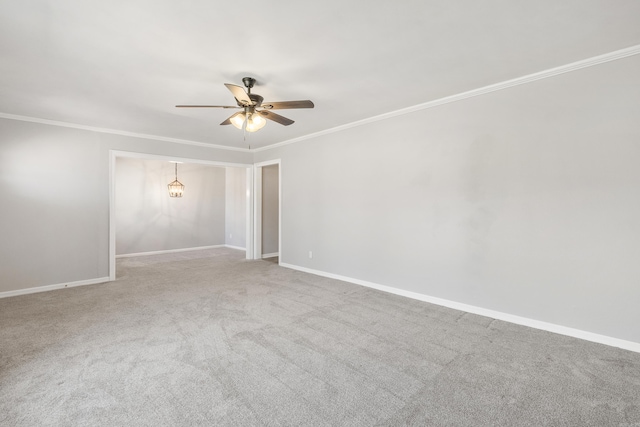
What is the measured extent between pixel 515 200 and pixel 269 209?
212 inches

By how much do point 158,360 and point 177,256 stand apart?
18.1ft

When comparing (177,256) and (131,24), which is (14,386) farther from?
(177,256)

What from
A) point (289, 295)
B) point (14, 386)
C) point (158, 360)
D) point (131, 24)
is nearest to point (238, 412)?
point (158, 360)

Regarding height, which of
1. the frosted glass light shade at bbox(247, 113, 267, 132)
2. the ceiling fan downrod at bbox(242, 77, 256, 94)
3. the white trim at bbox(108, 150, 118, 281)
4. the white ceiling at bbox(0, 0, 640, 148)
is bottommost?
the white trim at bbox(108, 150, 118, 281)

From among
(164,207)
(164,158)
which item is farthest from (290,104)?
(164,207)

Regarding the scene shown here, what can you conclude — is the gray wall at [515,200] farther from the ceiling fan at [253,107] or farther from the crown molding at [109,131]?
the crown molding at [109,131]

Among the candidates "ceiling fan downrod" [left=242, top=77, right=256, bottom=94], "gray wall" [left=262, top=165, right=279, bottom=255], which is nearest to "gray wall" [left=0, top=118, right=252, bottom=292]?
"gray wall" [left=262, top=165, right=279, bottom=255]

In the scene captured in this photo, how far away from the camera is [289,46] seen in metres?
2.47

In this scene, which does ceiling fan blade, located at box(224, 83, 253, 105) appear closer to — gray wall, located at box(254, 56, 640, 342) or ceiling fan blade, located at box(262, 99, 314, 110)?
ceiling fan blade, located at box(262, 99, 314, 110)

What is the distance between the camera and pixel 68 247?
4730mm

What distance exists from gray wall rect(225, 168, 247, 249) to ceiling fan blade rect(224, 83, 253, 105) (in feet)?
18.2

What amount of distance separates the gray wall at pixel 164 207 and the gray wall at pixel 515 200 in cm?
A: 542

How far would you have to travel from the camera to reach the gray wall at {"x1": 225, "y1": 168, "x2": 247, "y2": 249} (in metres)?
8.47

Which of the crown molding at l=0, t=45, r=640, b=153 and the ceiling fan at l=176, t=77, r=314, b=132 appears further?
the ceiling fan at l=176, t=77, r=314, b=132
